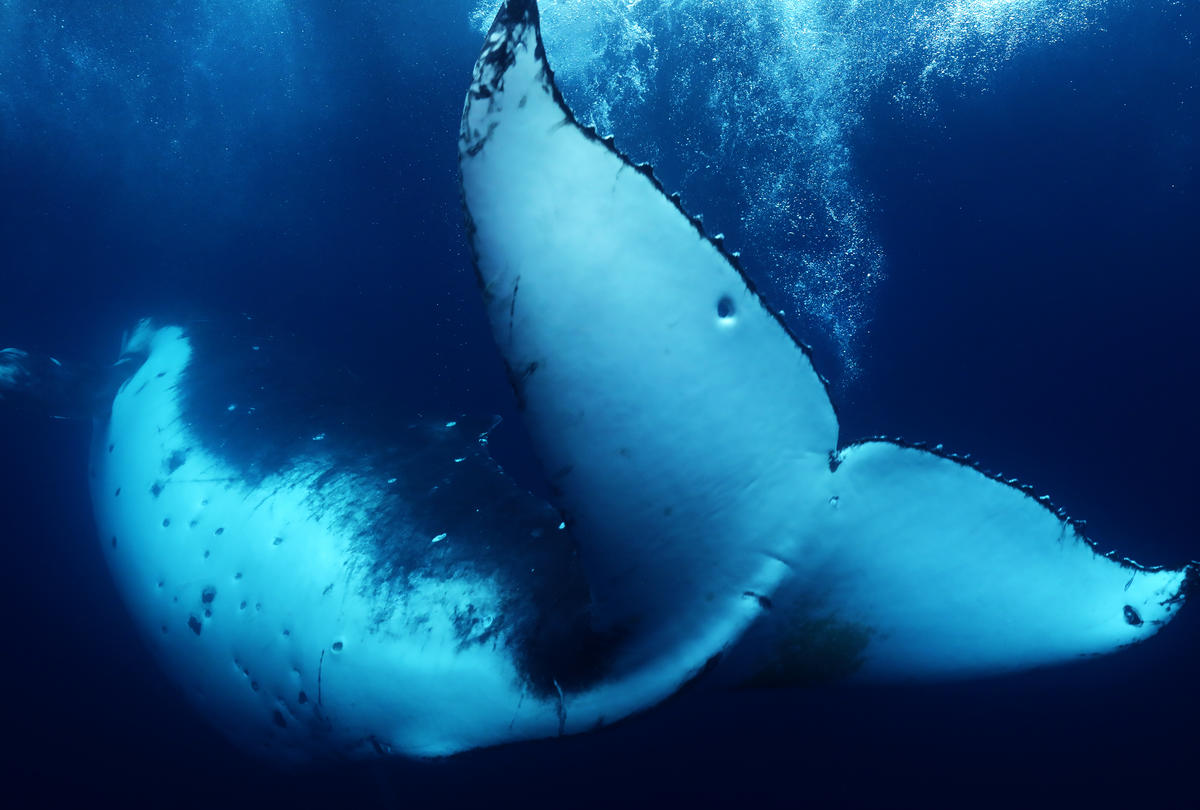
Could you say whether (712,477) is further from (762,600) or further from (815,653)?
(815,653)

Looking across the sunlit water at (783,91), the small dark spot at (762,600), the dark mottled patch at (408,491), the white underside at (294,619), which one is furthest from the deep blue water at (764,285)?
the small dark spot at (762,600)

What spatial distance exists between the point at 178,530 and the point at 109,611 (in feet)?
26.7

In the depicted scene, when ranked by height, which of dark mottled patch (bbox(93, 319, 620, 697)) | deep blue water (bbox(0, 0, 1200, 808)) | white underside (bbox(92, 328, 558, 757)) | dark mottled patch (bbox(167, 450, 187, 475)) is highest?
deep blue water (bbox(0, 0, 1200, 808))

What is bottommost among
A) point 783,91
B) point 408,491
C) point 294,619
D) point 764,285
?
point 294,619

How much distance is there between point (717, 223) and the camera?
9.71 metres

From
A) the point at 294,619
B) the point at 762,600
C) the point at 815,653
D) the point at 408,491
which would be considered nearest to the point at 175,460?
the point at 294,619

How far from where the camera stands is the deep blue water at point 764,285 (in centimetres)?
834

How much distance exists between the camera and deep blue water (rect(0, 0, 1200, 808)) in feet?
27.3

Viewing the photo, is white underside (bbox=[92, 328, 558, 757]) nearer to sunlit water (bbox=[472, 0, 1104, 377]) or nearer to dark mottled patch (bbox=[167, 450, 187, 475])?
dark mottled patch (bbox=[167, 450, 187, 475])

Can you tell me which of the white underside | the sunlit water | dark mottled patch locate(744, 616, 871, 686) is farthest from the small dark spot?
the sunlit water

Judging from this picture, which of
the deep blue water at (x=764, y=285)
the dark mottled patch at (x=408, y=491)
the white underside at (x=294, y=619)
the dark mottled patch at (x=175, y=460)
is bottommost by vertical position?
the white underside at (x=294, y=619)

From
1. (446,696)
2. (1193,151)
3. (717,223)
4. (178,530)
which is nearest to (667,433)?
(446,696)

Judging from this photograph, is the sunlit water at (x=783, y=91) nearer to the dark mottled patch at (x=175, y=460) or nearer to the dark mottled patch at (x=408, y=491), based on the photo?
the dark mottled patch at (x=408, y=491)

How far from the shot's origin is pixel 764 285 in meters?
9.75
